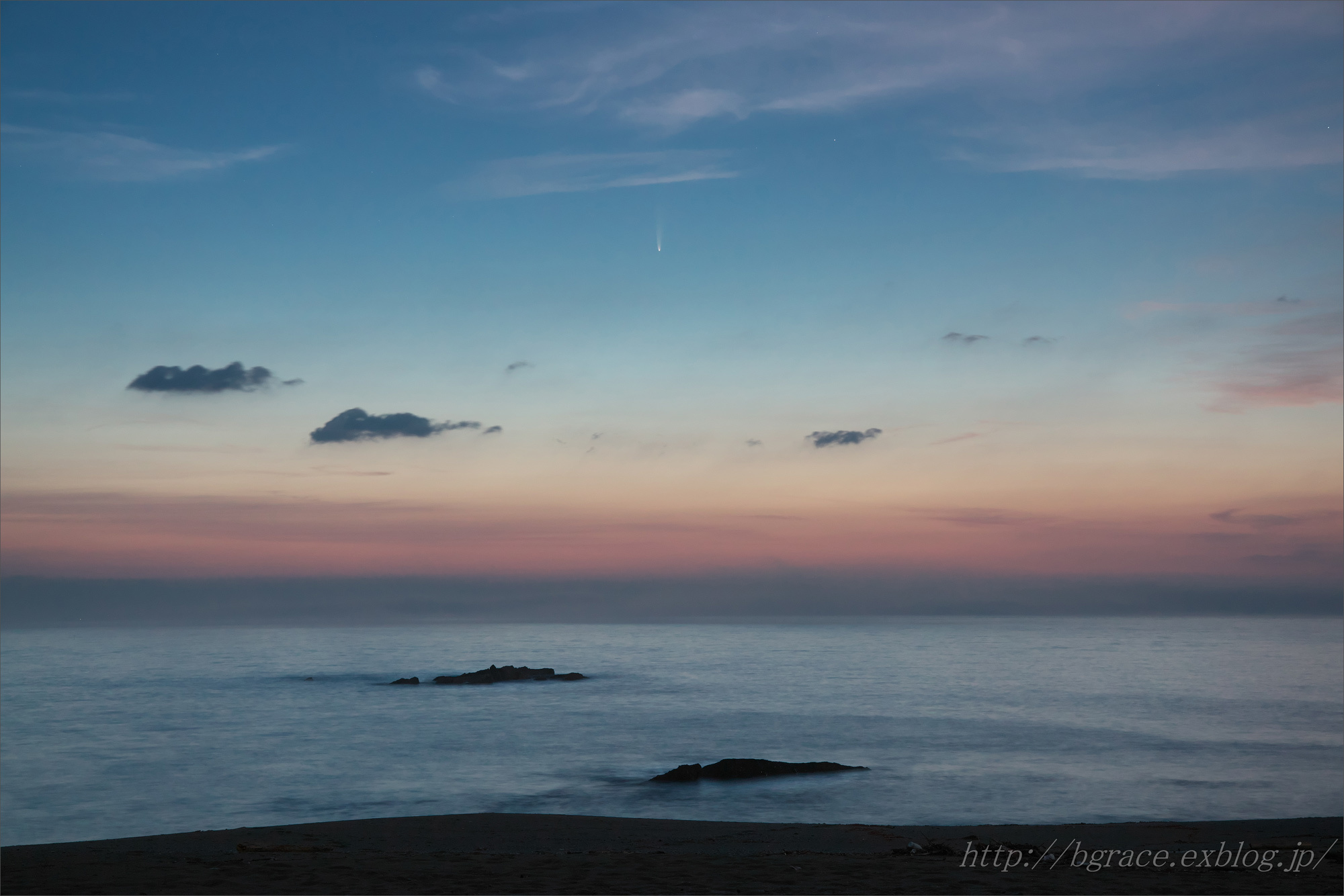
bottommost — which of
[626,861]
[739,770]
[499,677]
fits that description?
[499,677]

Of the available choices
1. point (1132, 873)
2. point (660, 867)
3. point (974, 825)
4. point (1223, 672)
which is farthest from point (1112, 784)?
point (1223, 672)

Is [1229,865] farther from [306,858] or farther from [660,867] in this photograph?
[306,858]

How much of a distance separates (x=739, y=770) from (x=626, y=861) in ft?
59.5

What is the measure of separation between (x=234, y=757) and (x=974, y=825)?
3384 cm

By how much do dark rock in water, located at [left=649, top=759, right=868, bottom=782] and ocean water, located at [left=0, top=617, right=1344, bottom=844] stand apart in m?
0.67

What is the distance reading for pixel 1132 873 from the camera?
1541 centimetres

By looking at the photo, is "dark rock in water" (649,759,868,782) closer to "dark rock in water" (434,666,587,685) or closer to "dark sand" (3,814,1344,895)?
"dark sand" (3,814,1344,895)

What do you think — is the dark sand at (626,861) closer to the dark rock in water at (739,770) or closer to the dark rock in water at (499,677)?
the dark rock in water at (739,770)

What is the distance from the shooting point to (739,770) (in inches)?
1291

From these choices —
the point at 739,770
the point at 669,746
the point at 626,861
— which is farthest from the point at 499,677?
the point at 626,861

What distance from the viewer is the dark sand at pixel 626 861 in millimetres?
13227

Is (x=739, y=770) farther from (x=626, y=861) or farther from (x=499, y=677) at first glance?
(x=499, y=677)

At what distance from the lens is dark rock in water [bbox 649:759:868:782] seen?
32.4 m

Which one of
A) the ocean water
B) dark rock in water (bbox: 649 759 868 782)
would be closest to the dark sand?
the ocean water
